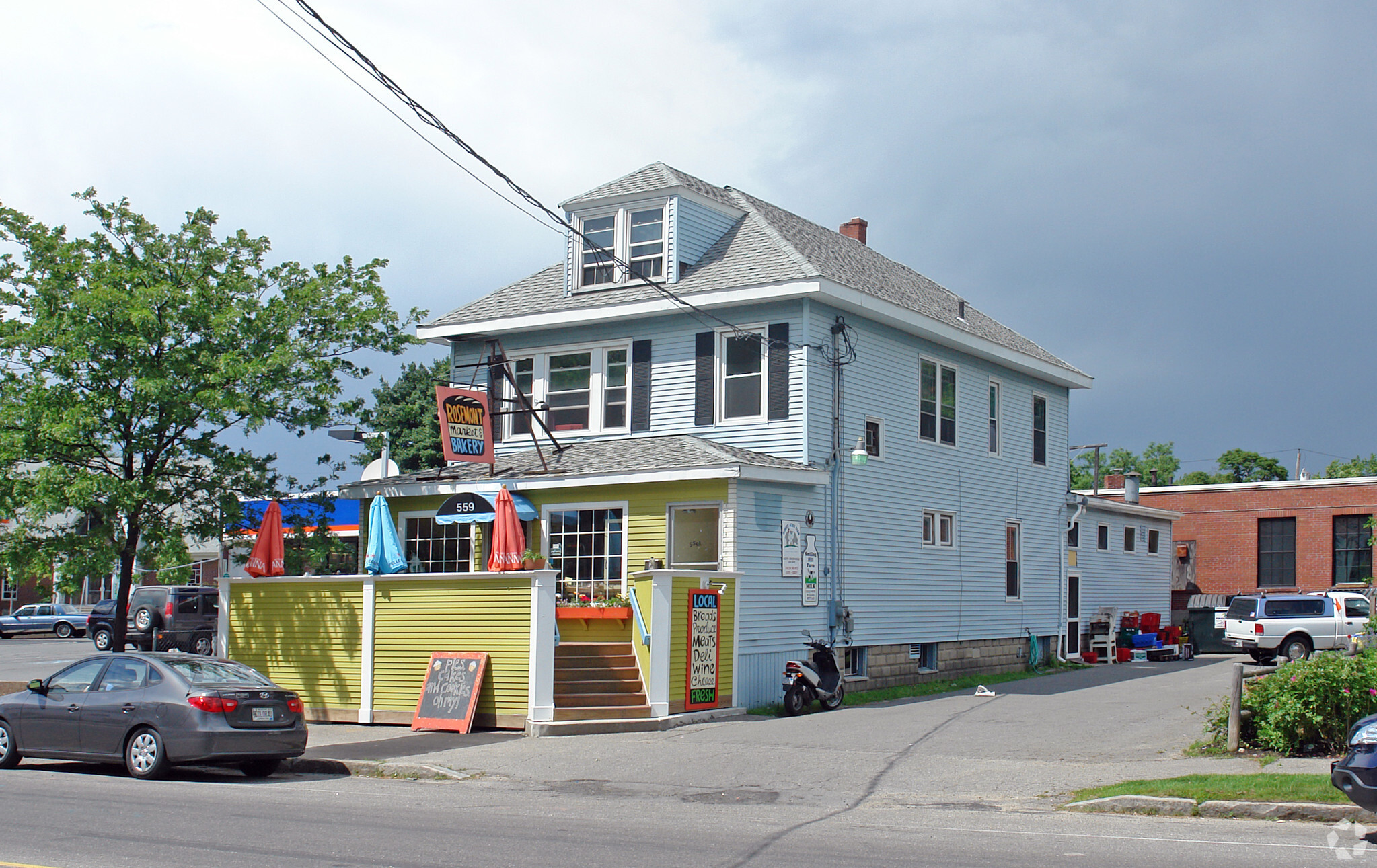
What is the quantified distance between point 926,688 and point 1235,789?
41.9ft

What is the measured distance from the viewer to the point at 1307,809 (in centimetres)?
1041

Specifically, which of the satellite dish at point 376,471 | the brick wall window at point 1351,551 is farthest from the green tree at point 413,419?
the brick wall window at point 1351,551

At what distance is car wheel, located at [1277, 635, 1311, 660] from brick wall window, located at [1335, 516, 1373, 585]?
14829 millimetres

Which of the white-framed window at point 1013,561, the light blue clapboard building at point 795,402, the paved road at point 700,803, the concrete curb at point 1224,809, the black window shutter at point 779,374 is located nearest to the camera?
the paved road at point 700,803

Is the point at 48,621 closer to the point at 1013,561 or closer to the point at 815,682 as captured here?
the point at 1013,561

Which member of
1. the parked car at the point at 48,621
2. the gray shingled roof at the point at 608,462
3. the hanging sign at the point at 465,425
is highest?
the hanging sign at the point at 465,425

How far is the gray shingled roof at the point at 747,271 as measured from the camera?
75.3 feet

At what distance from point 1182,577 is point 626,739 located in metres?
35.8

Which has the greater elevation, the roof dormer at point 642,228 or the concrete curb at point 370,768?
the roof dormer at point 642,228

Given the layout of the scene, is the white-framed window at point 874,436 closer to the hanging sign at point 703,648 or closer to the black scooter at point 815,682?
the black scooter at point 815,682

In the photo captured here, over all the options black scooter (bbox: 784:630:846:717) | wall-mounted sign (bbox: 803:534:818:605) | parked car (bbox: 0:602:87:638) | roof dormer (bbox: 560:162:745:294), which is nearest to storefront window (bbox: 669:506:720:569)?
wall-mounted sign (bbox: 803:534:818:605)

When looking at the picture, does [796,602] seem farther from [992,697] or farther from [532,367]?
[532,367]

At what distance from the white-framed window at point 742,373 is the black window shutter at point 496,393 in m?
4.95

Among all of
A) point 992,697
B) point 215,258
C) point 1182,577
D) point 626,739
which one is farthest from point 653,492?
point 1182,577
